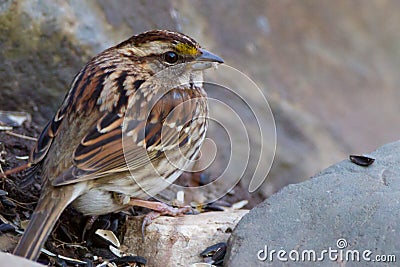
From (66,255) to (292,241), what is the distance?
1.28m

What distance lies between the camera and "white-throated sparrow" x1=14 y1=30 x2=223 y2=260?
405 centimetres

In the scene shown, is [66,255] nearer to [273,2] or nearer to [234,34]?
[234,34]

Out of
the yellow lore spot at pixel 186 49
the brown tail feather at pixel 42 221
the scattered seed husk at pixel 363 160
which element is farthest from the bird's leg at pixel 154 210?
the scattered seed husk at pixel 363 160

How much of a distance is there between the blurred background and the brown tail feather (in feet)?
6.64

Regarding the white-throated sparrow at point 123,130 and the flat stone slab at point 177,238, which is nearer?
the white-throated sparrow at point 123,130

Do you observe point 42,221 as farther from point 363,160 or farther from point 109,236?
point 363,160

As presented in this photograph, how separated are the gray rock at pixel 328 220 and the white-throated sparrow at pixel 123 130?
697 mm

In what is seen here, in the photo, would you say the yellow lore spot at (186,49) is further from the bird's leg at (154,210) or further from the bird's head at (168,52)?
the bird's leg at (154,210)

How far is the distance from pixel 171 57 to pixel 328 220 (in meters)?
1.44

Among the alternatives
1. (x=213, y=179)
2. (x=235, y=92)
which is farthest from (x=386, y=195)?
(x=235, y=92)

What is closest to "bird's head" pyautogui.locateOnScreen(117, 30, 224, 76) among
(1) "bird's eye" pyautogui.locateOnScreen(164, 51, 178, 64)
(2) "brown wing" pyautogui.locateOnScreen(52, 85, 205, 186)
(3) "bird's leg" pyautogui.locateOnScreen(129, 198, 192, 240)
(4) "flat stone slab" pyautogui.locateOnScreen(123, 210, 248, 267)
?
(1) "bird's eye" pyautogui.locateOnScreen(164, 51, 178, 64)

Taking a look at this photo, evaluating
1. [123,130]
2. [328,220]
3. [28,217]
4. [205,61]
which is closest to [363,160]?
[328,220]

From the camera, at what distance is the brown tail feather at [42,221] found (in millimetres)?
3678

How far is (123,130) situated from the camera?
167 inches
